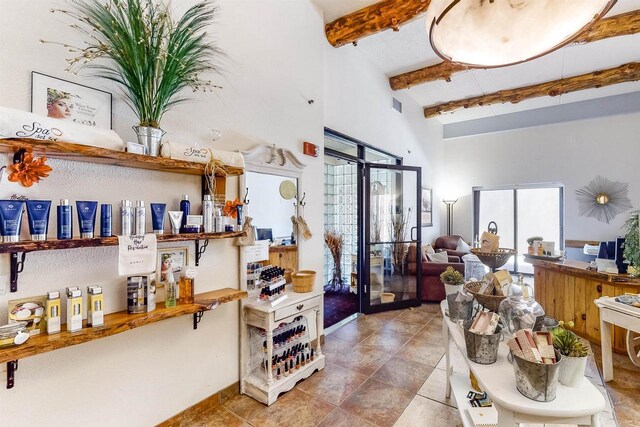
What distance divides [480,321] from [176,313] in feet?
5.30

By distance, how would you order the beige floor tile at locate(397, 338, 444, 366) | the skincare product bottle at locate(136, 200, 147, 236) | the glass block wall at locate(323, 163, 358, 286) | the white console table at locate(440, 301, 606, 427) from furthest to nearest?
the glass block wall at locate(323, 163, 358, 286), the beige floor tile at locate(397, 338, 444, 366), the skincare product bottle at locate(136, 200, 147, 236), the white console table at locate(440, 301, 606, 427)

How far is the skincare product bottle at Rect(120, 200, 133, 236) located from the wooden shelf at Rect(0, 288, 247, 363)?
45 cm

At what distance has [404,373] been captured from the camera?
8.58 feet

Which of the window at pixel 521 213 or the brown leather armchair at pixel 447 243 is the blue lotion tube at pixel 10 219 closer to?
the brown leather armchair at pixel 447 243

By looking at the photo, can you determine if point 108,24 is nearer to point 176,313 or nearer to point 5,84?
point 5,84

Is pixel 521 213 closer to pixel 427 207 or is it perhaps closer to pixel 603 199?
pixel 603 199

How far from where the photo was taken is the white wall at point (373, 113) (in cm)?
358

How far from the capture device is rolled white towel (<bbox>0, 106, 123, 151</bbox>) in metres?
1.15

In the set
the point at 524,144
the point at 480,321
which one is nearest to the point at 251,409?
the point at 480,321

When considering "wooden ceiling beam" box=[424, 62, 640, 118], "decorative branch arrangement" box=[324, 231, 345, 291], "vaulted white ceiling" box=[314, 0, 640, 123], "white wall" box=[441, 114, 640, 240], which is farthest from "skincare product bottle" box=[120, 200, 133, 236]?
"white wall" box=[441, 114, 640, 240]

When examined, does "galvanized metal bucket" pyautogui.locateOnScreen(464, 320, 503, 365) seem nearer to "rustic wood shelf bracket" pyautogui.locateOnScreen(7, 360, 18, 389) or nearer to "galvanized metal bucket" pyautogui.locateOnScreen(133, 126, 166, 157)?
"galvanized metal bucket" pyautogui.locateOnScreen(133, 126, 166, 157)

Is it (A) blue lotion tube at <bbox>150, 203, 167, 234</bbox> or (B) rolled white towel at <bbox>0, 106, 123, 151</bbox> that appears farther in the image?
(A) blue lotion tube at <bbox>150, 203, 167, 234</bbox>

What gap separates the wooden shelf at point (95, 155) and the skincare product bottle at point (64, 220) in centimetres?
24

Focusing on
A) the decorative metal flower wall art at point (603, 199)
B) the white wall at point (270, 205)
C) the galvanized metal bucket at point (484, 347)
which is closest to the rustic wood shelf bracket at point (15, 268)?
the white wall at point (270, 205)
